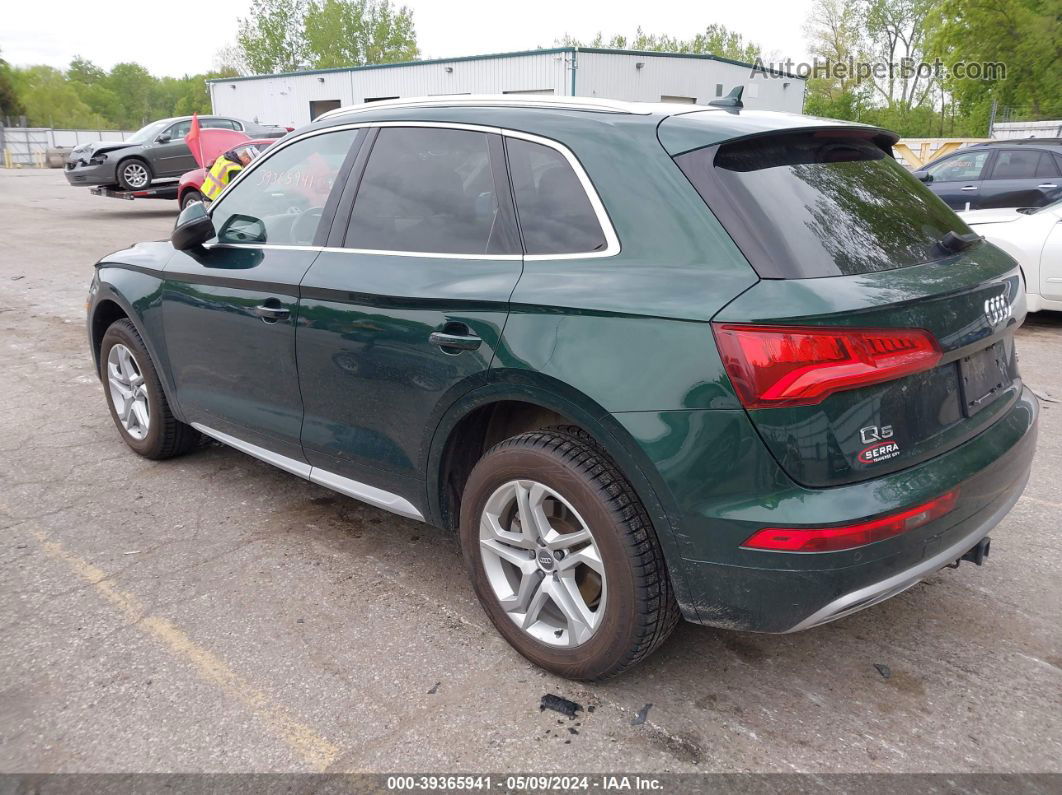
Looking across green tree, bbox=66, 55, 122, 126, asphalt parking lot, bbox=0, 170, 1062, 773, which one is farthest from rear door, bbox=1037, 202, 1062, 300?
green tree, bbox=66, 55, 122, 126

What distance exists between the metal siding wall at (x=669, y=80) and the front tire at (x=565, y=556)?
82.9 ft

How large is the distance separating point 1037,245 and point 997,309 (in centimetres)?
581

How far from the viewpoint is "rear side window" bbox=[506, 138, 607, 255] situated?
104 inches

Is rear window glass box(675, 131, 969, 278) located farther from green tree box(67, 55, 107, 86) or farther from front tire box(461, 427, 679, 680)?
green tree box(67, 55, 107, 86)

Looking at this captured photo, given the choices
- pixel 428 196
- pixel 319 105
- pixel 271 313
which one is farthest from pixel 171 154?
pixel 319 105

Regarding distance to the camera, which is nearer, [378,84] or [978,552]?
[978,552]

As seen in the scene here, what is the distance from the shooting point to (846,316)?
220cm

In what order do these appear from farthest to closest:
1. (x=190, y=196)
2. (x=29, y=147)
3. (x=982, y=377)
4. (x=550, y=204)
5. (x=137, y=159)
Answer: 1. (x=29, y=147)
2. (x=137, y=159)
3. (x=190, y=196)
4. (x=550, y=204)
5. (x=982, y=377)

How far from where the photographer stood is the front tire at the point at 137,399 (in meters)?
4.41

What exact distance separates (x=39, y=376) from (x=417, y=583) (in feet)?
15.1

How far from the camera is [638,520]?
7.99 feet

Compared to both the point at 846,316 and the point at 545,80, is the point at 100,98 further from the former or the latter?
the point at 846,316

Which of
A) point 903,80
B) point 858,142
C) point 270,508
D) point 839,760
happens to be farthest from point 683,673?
point 903,80

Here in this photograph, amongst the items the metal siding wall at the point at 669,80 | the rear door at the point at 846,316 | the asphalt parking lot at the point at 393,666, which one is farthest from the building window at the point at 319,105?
the rear door at the point at 846,316
